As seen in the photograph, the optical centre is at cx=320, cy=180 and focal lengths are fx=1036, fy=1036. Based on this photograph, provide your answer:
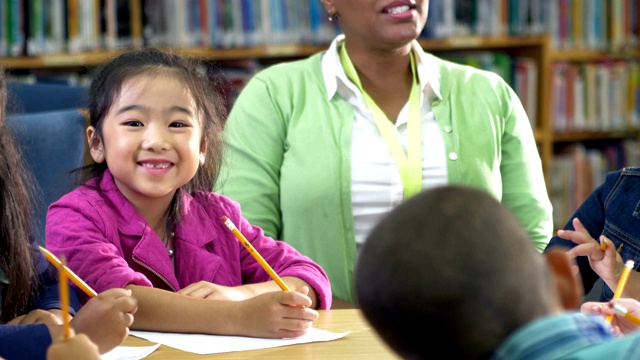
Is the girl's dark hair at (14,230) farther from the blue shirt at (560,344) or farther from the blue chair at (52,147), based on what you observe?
the blue shirt at (560,344)

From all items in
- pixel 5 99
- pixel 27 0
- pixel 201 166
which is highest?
pixel 27 0

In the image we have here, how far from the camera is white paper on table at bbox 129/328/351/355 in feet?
4.46

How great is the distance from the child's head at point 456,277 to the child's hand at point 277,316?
664mm

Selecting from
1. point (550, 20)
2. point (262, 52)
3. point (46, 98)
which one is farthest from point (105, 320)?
point (550, 20)

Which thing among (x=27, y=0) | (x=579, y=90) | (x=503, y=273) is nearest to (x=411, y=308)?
(x=503, y=273)

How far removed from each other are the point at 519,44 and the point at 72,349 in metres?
3.21

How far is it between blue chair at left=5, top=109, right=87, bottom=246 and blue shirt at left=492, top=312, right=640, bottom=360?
1.49 m

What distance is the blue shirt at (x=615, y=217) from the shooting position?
1653mm

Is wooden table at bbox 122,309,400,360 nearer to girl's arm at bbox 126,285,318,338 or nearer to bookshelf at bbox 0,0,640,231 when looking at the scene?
girl's arm at bbox 126,285,318,338

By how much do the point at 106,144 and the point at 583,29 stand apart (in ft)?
9.37

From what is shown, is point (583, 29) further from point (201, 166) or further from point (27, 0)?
point (201, 166)

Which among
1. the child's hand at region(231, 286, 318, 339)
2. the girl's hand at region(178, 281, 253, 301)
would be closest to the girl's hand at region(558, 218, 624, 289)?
the child's hand at region(231, 286, 318, 339)

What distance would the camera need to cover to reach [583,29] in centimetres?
412

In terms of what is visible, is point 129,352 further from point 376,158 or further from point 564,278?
point 376,158
